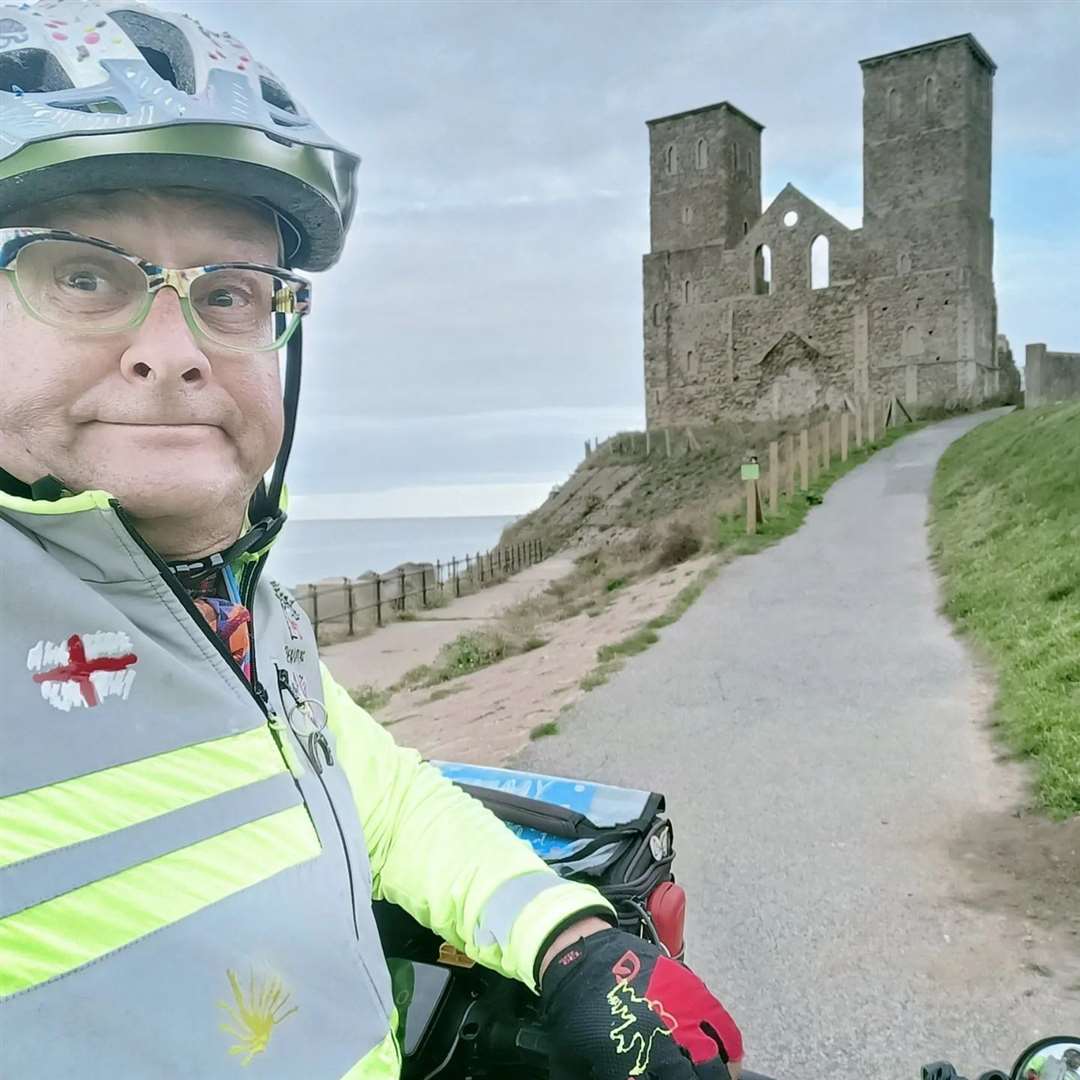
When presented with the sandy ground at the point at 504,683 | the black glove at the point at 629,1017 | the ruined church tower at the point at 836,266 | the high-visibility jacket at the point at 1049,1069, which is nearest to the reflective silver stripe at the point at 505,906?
the black glove at the point at 629,1017

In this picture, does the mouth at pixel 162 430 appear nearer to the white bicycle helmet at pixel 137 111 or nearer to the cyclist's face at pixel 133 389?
the cyclist's face at pixel 133 389

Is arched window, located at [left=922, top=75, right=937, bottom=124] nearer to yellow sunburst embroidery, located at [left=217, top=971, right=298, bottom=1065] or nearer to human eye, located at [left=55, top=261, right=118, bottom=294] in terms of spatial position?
human eye, located at [left=55, top=261, right=118, bottom=294]

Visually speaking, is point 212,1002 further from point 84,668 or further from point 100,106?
point 100,106

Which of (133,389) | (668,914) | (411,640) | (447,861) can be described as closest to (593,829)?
(668,914)

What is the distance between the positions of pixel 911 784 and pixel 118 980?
5041 millimetres

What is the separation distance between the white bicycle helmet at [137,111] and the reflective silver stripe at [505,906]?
50.4 inches

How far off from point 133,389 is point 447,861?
1.04m

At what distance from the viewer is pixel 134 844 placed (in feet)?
4.06

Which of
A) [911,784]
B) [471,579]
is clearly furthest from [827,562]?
[471,579]

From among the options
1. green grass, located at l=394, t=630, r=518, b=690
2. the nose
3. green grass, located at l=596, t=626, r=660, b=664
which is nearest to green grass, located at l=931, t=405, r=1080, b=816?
green grass, located at l=596, t=626, r=660, b=664

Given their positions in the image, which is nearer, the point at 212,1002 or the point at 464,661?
the point at 212,1002

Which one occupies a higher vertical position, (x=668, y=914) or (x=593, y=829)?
(x=593, y=829)

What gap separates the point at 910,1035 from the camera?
128 inches

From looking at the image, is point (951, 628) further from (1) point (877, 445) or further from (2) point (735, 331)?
(2) point (735, 331)
